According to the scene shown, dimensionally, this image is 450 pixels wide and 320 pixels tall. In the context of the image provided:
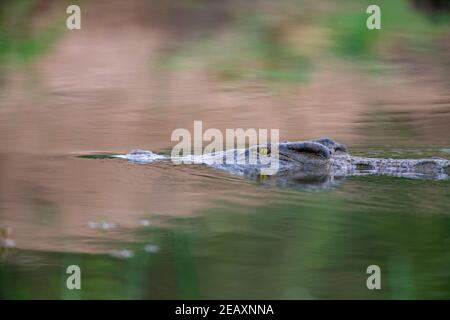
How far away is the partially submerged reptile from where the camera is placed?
283 inches

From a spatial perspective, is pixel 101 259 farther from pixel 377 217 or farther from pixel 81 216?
pixel 377 217

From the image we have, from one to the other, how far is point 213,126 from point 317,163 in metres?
2.45

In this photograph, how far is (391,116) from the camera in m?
10.1

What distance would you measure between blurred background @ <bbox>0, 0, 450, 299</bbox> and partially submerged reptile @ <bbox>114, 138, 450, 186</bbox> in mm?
364

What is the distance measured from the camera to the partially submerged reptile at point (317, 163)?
23.6 feet

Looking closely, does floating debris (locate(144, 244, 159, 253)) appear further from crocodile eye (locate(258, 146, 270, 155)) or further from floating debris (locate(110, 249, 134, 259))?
crocodile eye (locate(258, 146, 270, 155))

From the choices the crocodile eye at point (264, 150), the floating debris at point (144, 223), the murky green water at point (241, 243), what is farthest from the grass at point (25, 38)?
the floating debris at point (144, 223)

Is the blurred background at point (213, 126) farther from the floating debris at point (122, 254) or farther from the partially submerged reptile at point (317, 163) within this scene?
the partially submerged reptile at point (317, 163)

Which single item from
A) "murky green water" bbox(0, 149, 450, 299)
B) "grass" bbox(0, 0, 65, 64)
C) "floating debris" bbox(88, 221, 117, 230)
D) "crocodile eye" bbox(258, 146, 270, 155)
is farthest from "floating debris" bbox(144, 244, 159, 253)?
"grass" bbox(0, 0, 65, 64)

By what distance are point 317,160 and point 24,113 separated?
4.41 m

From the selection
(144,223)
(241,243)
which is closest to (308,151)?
(144,223)

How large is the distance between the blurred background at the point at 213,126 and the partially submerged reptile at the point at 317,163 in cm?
36

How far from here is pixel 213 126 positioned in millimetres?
9625

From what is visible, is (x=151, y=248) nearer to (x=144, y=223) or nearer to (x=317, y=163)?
(x=144, y=223)
